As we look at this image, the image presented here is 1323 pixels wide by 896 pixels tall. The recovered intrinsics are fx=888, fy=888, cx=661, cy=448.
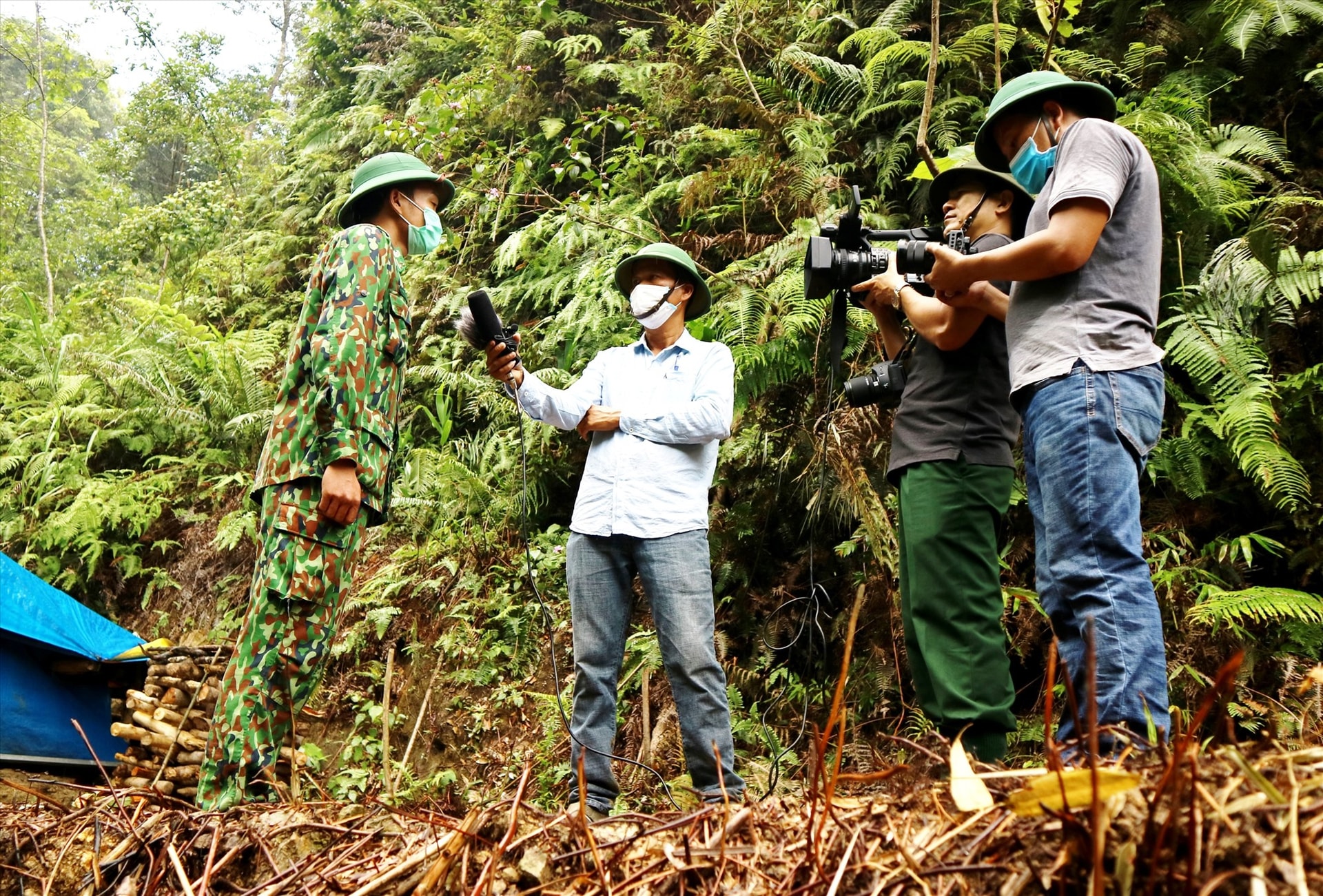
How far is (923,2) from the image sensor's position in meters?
6.11

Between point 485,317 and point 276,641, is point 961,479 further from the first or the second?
point 276,641

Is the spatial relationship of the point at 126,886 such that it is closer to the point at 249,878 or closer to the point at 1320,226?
the point at 249,878

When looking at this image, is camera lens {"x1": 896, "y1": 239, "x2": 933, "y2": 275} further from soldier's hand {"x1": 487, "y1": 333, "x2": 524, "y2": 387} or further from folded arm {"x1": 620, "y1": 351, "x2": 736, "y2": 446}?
soldier's hand {"x1": 487, "y1": 333, "x2": 524, "y2": 387}

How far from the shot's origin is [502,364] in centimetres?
339

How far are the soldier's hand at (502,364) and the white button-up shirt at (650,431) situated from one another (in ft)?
0.15

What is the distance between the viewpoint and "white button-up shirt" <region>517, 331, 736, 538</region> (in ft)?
10.5

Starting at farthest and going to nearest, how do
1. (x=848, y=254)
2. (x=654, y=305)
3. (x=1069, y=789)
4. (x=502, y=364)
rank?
(x=654, y=305)
(x=502, y=364)
(x=848, y=254)
(x=1069, y=789)

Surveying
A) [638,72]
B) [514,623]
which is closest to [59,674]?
[514,623]

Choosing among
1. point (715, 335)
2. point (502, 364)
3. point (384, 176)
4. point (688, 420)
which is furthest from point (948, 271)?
point (715, 335)

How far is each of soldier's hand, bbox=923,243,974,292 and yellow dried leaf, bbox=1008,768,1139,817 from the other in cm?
185

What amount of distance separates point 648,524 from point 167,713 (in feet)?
9.79

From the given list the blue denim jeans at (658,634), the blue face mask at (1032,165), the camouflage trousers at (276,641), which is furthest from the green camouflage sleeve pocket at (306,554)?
the blue face mask at (1032,165)

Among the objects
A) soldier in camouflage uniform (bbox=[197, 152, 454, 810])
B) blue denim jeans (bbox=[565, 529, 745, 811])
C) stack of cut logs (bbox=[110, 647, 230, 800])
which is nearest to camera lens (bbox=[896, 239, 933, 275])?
blue denim jeans (bbox=[565, 529, 745, 811])

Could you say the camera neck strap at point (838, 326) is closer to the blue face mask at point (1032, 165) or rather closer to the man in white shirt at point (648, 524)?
the man in white shirt at point (648, 524)
